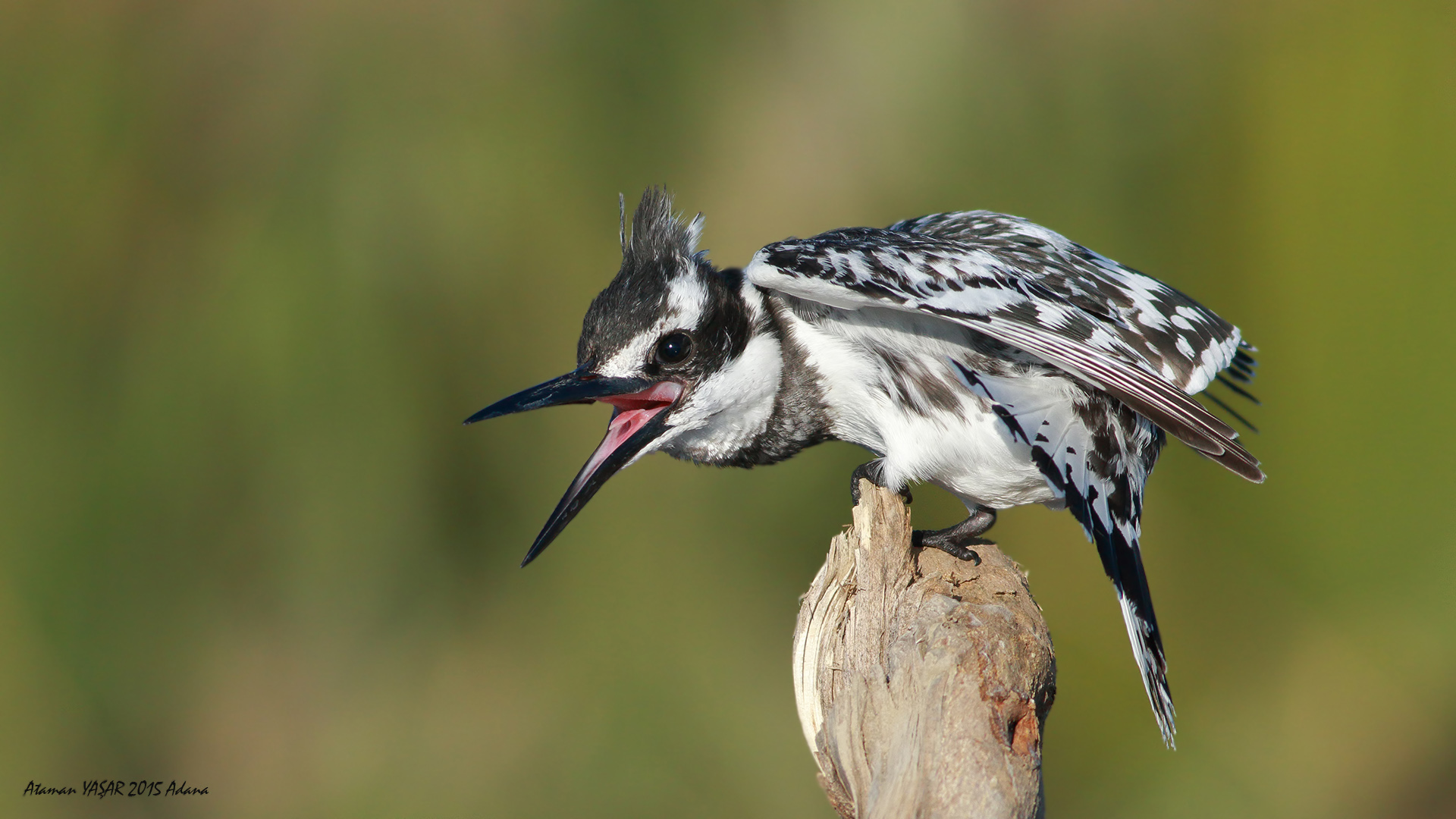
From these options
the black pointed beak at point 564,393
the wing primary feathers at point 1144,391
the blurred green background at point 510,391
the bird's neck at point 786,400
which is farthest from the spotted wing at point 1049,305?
the blurred green background at point 510,391

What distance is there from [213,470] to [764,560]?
154 cm

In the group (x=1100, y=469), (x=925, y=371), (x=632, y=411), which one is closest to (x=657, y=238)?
(x=632, y=411)

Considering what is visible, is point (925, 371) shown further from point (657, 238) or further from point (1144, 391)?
point (657, 238)

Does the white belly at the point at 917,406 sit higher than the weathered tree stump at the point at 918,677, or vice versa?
the white belly at the point at 917,406

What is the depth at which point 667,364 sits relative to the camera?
1.32 metres

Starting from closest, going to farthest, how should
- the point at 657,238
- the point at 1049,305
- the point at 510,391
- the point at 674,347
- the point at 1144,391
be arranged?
the point at 1144,391, the point at 1049,305, the point at 674,347, the point at 657,238, the point at 510,391

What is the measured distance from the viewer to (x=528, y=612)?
107 inches

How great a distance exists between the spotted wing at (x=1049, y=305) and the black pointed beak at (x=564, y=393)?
0.79ft

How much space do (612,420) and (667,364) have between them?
146 millimetres

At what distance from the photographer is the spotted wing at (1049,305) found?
3.49 feet

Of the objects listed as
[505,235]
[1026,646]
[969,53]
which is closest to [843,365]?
[1026,646]

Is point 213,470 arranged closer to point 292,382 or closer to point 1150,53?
point 292,382

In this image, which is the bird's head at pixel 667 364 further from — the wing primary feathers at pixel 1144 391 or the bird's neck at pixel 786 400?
the wing primary feathers at pixel 1144 391

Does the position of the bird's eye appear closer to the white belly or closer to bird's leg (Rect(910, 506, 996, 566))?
the white belly
